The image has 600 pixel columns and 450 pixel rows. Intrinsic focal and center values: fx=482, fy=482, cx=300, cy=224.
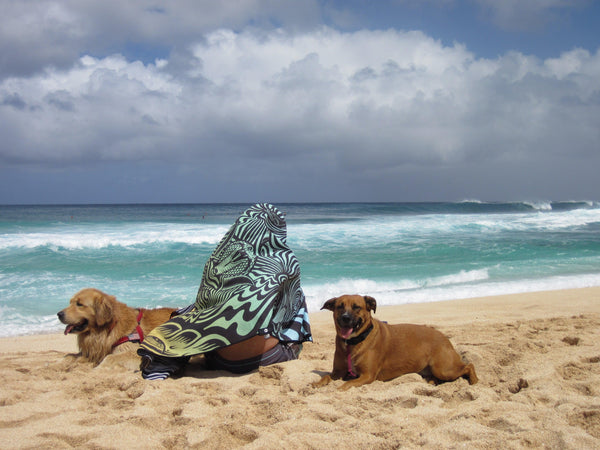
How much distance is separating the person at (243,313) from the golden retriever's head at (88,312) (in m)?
0.60

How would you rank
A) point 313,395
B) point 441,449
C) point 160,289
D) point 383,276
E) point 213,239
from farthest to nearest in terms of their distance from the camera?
point 213,239, point 383,276, point 160,289, point 313,395, point 441,449

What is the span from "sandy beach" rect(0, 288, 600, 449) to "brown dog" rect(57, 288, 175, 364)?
18 cm

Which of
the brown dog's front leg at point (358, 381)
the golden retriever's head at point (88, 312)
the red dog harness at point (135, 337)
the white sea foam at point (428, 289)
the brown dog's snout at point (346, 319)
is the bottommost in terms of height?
the white sea foam at point (428, 289)

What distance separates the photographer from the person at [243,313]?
13.9ft

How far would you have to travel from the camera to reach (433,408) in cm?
346

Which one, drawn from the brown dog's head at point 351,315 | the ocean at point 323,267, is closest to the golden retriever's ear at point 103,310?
the brown dog's head at point 351,315

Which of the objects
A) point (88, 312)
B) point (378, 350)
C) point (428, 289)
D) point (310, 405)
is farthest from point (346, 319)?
point (428, 289)

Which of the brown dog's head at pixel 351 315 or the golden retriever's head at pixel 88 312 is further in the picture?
the golden retriever's head at pixel 88 312

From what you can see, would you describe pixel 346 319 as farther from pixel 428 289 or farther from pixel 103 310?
pixel 428 289

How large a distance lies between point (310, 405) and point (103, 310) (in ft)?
7.91

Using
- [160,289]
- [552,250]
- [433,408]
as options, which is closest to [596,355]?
[433,408]

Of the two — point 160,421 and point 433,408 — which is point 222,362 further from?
point 433,408

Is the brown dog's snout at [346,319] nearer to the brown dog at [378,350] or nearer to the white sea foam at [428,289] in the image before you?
the brown dog at [378,350]

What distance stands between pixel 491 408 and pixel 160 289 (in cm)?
821
